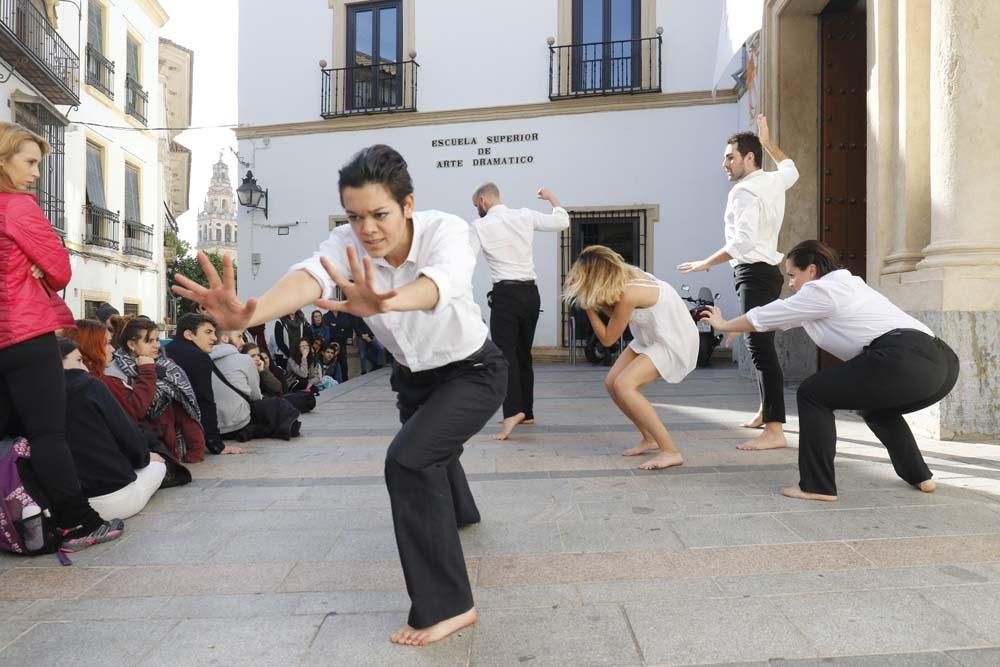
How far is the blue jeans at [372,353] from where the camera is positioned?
13742 millimetres

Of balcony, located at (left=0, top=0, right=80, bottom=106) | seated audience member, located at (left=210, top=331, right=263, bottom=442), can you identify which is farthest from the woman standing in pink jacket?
balcony, located at (left=0, top=0, right=80, bottom=106)

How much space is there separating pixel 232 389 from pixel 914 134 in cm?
530

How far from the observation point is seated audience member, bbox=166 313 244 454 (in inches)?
218

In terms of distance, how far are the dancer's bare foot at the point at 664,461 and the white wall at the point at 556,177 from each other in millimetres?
9105

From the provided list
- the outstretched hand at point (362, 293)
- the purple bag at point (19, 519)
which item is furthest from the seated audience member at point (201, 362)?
the outstretched hand at point (362, 293)

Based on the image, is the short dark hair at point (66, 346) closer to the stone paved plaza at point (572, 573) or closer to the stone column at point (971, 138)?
the stone paved plaza at point (572, 573)

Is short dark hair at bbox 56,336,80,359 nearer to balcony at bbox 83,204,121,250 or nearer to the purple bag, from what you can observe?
the purple bag

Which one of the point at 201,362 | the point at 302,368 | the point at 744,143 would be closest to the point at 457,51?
the point at 302,368

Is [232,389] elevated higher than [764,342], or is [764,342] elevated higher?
[764,342]

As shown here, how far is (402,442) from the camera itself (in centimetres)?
255

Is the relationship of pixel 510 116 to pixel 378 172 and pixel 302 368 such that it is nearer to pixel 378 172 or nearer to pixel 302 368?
pixel 302 368

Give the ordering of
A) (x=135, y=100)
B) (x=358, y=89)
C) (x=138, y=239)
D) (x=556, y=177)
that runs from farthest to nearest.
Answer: (x=135, y=100) < (x=138, y=239) < (x=358, y=89) < (x=556, y=177)

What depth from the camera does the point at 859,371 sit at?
12.8ft

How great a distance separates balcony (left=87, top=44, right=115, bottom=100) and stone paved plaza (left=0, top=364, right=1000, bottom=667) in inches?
699
